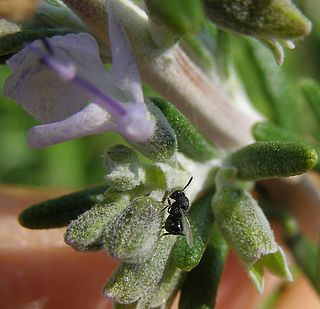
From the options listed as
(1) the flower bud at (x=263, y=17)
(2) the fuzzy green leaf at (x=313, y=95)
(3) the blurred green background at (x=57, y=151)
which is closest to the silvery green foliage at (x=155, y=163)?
(1) the flower bud at (x=263, y=17)

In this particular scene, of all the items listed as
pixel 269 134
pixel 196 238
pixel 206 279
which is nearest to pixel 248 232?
pixel 196 238

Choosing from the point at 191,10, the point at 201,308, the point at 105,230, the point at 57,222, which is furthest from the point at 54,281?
the point at 191,10

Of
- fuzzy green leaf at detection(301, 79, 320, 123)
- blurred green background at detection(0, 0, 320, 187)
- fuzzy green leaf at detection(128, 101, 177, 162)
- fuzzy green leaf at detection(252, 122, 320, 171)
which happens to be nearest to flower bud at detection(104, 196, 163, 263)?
fuzzy green leaf at detection(128, 101, 177, 162)

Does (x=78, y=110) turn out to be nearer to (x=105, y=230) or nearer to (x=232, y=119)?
(x=105, y=230)

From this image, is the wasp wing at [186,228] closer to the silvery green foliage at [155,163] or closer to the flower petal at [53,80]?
the silvery green foliage at [155,163]

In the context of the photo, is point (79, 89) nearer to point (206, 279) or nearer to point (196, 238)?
point (196, 238)

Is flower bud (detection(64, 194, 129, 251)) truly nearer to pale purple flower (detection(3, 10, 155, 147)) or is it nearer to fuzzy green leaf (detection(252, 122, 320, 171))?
pale purple flower (detection(3, 10, 155, 147))
